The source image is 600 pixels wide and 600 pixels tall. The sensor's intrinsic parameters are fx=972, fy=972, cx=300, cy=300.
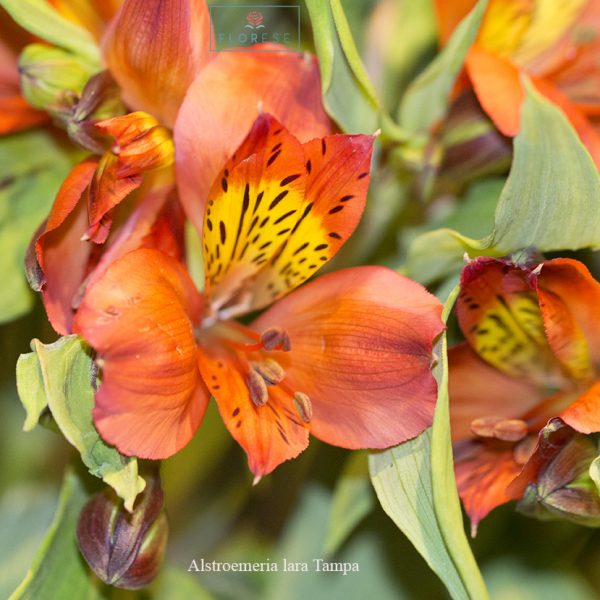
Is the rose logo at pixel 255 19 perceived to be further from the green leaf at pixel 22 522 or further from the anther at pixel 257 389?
the green leaf at pixel 22 522

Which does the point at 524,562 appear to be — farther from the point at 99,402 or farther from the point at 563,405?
the point at 99,402

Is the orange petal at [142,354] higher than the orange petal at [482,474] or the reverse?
higher

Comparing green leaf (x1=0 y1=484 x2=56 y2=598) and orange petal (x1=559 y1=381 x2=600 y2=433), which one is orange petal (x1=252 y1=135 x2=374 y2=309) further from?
green leaf (x1=0 y1=484 x2=56 y2=598)

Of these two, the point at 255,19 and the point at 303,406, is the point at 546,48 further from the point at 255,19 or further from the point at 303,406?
the point at 303,406

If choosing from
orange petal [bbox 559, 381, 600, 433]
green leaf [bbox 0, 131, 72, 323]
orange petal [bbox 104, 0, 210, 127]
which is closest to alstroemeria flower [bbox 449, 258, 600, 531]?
orange petal [bbox 559, 381, 600, 433]

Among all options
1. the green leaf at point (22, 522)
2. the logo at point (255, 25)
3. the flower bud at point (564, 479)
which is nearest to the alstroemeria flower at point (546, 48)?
the logo at point (255, 25)

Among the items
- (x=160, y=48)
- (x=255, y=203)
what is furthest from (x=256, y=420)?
(x=160, y=48)
